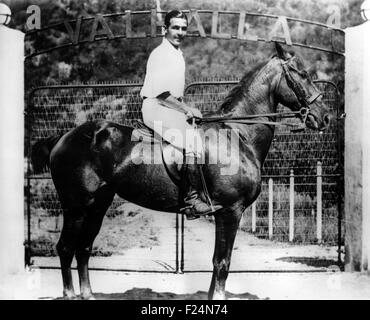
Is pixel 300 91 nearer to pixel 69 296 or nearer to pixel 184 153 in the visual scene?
pixel 184 153

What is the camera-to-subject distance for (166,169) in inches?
254

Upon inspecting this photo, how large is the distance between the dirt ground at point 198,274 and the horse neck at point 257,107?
185cm

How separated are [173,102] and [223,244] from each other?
1731 mm

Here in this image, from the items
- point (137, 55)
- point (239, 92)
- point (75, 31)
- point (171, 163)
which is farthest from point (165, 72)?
point (137, 55)

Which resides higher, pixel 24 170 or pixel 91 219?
pixel 24 170

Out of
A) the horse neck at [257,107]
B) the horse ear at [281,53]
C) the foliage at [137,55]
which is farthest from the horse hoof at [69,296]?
the horse ear at [281,53]

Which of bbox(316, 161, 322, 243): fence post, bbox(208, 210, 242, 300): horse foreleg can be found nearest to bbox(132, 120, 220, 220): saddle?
bbox(208, 210, 242, 300): horse foreleg

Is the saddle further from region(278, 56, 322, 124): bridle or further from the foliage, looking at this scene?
the foliage

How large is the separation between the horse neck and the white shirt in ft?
2.19

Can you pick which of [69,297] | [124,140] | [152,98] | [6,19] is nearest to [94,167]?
[124,140]

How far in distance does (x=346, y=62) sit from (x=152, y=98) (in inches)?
110

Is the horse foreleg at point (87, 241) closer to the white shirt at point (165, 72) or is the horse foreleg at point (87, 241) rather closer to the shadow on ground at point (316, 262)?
the white shirt at point (165, 72)

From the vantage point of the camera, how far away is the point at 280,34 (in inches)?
310

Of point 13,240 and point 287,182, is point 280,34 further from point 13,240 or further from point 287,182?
point 13,240
